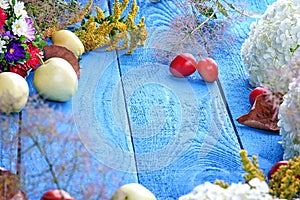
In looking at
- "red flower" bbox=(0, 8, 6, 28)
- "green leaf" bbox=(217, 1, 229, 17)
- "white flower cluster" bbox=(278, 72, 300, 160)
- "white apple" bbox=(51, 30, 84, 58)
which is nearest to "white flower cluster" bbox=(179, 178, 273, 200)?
"white flower cluster" bbox=(278, 72, 300, 160)

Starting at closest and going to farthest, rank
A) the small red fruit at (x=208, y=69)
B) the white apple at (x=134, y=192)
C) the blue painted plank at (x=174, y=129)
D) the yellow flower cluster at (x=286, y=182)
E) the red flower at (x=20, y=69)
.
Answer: the yellow flower cluster at (x=286, y=182) < the white apple at (x=134, y=192) < the blue painted plank at (x=174, y=129) < the red flower at (x=20, y=69) < the small red fruit at (x=208, y=69)

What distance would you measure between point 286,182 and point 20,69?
1.09m

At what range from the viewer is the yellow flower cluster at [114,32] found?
8.01 ft

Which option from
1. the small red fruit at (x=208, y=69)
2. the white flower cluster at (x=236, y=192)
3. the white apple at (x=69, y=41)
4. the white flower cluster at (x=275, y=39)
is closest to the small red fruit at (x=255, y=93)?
the white flower cluster at (x=275, y=39)

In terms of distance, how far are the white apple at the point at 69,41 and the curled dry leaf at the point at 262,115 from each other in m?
0.63

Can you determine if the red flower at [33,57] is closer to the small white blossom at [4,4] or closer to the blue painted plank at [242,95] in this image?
the small white blossom at [4,4]

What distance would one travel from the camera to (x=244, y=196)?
1223 millimetres

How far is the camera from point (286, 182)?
53.6 inches

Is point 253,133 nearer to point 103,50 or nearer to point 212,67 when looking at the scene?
point 212,67

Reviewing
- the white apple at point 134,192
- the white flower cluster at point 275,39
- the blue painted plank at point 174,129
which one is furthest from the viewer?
the white flower cluster at point 275,39

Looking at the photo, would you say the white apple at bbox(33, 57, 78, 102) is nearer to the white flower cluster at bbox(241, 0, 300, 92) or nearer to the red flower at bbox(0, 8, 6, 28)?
the red flower at bbox(0, 8, 6, 28)

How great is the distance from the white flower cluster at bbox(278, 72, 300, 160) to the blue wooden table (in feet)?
0.33

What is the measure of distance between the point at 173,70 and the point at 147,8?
0.62 metres

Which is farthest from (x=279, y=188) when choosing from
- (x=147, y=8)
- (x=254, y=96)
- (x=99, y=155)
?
(x=147, y=8)
